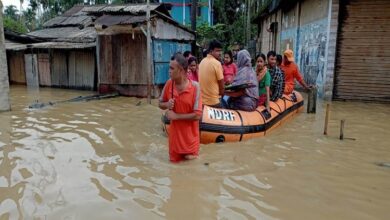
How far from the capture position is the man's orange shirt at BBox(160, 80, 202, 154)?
4.33 meters

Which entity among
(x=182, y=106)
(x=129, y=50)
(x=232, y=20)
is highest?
(x=232, y=20)

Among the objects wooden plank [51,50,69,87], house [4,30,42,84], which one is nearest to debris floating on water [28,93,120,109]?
wooden plank [51,50,69,87]

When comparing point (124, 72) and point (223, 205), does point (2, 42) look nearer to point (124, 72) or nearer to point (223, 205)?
point (124, 72)

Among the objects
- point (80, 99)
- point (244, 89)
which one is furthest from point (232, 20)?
point (244, 89)

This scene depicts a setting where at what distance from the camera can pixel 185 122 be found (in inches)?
173

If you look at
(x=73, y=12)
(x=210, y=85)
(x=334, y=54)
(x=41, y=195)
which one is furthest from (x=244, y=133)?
(x=73, y=12)

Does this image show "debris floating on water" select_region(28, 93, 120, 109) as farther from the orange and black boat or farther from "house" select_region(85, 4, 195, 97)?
the orange and black boat

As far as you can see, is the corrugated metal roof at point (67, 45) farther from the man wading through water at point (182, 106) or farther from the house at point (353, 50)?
the man wading through water at point (182, 106)

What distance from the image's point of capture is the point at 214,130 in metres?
5.96

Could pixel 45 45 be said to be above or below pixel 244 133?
above

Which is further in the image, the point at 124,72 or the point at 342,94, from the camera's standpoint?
the point at 124,72

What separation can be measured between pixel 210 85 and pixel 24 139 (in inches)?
132

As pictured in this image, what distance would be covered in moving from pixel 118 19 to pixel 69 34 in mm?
7401

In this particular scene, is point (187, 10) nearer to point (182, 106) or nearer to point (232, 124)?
point (232, 124)
